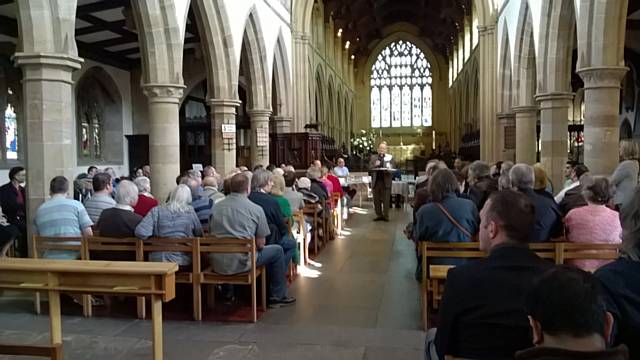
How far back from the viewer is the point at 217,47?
40.2 feet

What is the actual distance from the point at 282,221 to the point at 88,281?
2463mm

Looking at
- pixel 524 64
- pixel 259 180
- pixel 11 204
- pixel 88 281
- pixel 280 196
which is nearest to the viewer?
pixel 88 281

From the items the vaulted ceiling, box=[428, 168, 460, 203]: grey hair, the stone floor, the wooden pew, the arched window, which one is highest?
the vaulted ceiling

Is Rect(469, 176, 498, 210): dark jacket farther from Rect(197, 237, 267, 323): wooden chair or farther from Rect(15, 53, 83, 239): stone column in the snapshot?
Rect(15, 53, 83, 239): stone column

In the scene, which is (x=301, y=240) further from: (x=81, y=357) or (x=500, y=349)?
(x=500, y=349)

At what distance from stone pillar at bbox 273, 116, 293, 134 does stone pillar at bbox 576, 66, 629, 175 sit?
10.5m

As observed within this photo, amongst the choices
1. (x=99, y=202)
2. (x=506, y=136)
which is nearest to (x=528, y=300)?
(x=99, y=202)

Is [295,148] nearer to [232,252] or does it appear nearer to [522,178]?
[232,252]

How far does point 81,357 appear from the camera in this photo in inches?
168

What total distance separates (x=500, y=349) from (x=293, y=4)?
1800cm

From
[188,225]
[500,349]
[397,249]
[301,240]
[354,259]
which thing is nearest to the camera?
[500,349]

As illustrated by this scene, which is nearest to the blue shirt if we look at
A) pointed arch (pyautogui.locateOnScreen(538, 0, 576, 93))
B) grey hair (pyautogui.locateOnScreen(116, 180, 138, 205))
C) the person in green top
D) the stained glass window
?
grey hair (pyautogui.locateOnScreen(116, 180, 138, 205))

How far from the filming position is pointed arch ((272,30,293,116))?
1772 centimetres

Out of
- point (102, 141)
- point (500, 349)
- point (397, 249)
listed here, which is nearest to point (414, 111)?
point (102, 141)
